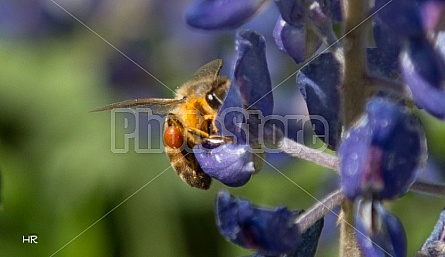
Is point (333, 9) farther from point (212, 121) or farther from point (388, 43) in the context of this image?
point (212, 121)

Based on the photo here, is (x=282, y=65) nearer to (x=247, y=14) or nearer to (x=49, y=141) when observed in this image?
(x=49, y=141)

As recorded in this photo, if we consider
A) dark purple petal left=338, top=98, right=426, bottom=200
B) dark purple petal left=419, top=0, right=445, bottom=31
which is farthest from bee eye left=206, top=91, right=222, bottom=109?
dark purple petal left=419, top=0, right=445, bottom=31

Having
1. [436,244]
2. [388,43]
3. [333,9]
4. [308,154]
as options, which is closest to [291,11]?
[333,9]

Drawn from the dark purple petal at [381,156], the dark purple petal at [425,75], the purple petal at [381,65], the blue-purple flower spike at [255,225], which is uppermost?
the purple petal at [381,65]

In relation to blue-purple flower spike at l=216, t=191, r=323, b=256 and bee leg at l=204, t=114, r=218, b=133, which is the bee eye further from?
blue-purple flower spike at l=216, t=191, r=323, b=256

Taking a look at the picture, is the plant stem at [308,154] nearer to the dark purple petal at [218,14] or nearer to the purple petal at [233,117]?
the purple petal at [233,117]

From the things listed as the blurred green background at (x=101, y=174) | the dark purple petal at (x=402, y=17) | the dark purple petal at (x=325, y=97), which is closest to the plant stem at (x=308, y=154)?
the dark purple petal at (x=325, y=97)
